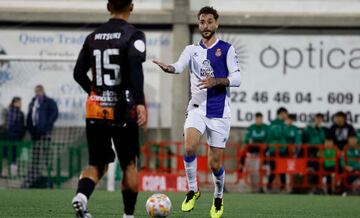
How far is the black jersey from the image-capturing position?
797 cm

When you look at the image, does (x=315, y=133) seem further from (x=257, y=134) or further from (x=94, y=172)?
(x=94, y=172)

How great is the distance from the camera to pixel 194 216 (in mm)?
11023

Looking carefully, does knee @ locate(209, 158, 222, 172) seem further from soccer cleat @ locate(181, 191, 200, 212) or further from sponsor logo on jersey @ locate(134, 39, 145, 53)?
sponsor logo on jersey @ locate(134, 39, 145, 53)

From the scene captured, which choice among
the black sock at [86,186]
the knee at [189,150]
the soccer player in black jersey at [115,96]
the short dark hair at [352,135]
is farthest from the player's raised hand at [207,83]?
the short dark hair at [352,135]

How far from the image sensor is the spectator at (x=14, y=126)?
20.6 meters

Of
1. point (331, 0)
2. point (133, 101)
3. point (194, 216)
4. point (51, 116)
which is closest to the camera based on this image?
point (133, 101)

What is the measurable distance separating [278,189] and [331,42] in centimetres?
469

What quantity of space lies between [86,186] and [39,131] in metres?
13.0

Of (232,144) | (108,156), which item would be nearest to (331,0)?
(232,144)

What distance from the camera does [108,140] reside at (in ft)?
26.8

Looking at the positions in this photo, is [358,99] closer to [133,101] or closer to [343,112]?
[343,112]

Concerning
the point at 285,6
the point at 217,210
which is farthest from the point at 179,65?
the point at 285,6

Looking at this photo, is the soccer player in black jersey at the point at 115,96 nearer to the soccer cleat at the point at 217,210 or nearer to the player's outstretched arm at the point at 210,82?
the player's outstretched arm at the point at 210,82

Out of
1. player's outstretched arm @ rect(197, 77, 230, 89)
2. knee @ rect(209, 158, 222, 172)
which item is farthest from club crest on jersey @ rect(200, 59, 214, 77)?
knee @ rect(209, 158, 222, 172)
